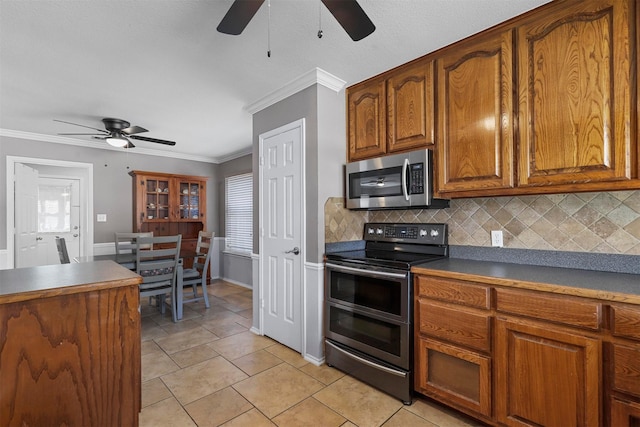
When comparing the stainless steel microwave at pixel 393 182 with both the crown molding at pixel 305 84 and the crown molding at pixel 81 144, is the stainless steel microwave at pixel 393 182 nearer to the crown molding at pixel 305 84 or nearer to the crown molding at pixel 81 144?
the crown molding at pixel 305 84

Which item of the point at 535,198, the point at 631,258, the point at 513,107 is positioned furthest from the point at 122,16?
the point at 631,258

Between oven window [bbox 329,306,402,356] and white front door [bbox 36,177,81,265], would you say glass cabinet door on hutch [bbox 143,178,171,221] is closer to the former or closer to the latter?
white front door [bbox 36,177,81,265]

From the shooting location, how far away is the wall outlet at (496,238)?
2096 mm

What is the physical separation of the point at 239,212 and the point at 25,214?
282 centimetres

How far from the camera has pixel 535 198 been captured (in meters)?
1.97

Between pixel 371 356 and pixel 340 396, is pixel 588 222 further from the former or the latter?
pixel 340 396

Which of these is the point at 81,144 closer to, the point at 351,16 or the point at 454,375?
the point at 351,16

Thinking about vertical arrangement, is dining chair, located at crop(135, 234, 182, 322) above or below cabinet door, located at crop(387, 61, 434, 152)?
below

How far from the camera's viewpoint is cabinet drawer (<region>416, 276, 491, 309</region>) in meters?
1.64

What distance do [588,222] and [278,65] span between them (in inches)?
91.9

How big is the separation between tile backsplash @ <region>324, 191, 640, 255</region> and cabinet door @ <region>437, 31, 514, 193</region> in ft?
1.12

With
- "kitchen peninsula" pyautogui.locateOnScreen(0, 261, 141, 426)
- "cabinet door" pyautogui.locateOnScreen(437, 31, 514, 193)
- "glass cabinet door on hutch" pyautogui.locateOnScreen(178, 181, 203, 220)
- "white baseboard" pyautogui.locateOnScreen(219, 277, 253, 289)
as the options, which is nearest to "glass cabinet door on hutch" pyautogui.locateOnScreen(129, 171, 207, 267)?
"glass cabinet door on hutch" pyautogui.locateOnScreen(178, 181, 203, 220)

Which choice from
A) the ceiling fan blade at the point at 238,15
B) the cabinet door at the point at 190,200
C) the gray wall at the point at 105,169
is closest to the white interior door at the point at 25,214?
the gray wall at the point at 105,169

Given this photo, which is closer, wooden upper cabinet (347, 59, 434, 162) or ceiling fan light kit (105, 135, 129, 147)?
wooden upper cabinet (347, 59, 434, 162)
